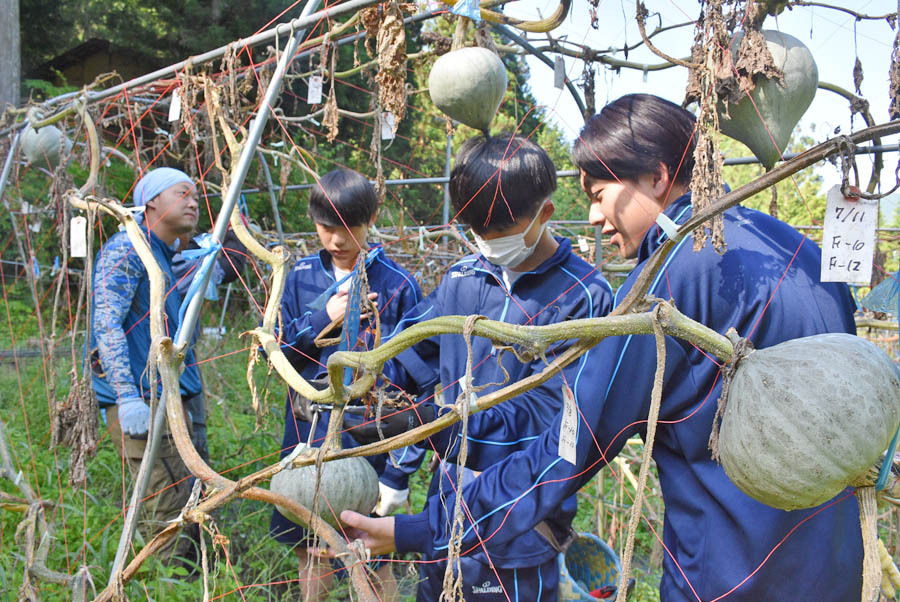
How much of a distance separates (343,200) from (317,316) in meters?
0.43

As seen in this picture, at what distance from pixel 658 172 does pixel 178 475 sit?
237 centimetres

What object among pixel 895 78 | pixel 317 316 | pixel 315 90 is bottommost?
pixel 317 316

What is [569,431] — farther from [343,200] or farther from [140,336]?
[140,336]

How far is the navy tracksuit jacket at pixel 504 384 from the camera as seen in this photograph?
67.7 inches

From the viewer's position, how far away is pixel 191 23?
945cm

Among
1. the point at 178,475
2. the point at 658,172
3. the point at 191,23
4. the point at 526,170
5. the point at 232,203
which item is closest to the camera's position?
the point at 658,172

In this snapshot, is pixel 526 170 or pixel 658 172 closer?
pixel 658 172

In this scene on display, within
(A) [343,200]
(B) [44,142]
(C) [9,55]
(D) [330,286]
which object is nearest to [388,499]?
(D) [330,286]

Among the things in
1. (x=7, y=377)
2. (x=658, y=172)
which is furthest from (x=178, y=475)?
(x=7, y=377)

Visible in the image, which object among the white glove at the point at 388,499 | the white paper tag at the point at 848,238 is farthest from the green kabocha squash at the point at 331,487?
the white paper tag at the point at 848,238

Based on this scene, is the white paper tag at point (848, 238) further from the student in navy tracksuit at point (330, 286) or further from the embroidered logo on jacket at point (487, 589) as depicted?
the student in navy tracksuit at point (330, 286)

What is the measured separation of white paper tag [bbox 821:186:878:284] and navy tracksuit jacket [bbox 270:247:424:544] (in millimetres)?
1616

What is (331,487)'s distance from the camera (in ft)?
5.84

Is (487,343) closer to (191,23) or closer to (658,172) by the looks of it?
(658,172)
